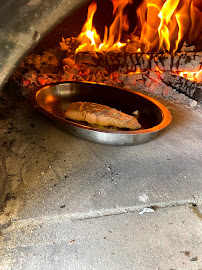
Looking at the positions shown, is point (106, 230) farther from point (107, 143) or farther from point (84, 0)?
point (84, 0)

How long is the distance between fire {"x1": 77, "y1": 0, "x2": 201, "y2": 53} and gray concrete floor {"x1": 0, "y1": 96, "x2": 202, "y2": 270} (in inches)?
94.5

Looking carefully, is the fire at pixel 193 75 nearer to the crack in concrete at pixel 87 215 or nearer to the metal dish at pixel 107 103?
the metal dish at pixel 107 103

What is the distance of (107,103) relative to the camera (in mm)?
2826

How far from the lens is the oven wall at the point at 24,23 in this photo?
1158 millimetres

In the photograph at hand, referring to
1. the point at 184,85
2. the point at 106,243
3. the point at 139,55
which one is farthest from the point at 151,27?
the point at 106,243

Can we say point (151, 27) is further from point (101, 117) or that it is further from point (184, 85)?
point (101, 117)

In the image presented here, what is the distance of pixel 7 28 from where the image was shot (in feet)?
3.87

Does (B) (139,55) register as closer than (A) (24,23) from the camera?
No

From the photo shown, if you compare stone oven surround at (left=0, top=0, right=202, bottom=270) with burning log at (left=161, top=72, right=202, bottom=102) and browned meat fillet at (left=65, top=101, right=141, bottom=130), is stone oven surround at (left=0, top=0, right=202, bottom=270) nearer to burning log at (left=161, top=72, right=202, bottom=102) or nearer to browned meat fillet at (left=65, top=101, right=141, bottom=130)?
browned meat fillet at (left=65, top=101, right=141, bottom=130)

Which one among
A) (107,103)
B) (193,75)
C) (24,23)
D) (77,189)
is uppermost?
(24,23)

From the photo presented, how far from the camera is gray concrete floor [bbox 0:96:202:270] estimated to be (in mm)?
1377

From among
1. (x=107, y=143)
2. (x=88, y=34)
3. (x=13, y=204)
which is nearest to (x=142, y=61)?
(x=88, y=34)

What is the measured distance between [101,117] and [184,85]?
5.91 ft

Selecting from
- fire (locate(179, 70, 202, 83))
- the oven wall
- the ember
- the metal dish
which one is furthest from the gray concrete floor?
fire (locate(179, 70, 202, 83))
